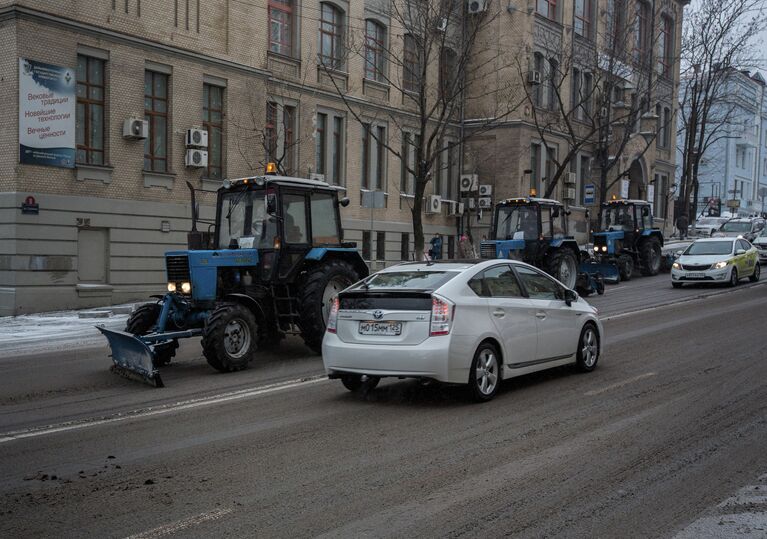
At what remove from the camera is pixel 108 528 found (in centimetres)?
516

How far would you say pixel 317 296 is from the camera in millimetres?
12562

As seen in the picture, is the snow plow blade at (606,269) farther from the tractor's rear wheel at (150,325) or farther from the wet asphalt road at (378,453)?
the tractor's rear wheel at (150,325)

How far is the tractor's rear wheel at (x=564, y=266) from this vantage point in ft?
77.0

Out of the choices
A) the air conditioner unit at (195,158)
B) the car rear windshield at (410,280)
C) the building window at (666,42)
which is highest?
the building window at (666,42)

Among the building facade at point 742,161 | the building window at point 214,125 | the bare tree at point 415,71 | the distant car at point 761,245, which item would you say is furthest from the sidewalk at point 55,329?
the building facade at point 742,161

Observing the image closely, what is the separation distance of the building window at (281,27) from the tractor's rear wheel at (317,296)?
1860 centimetres

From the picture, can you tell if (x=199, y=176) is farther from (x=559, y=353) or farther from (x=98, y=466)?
(x=98, y=466)

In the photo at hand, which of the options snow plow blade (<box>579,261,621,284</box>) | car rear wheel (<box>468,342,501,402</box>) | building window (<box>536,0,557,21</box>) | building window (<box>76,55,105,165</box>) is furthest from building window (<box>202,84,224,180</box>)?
building window (<box>536,0,557,21</box>)

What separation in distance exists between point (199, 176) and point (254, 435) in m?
19.8

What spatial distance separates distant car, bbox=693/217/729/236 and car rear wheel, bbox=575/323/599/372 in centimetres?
4501

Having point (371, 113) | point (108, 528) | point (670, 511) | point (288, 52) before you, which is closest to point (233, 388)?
point (108, 528)

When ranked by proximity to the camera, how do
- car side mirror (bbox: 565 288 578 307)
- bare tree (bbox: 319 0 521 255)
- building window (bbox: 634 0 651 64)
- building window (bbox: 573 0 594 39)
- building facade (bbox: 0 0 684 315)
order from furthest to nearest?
building window (bbox: 634 0 651 64), building window (bbox: 573 0 594 39), bare tree (bbox: 319 0 521 255), building facade (bbox: 0 0 684 315), car side mirror (bbox: 565 288 578 307)

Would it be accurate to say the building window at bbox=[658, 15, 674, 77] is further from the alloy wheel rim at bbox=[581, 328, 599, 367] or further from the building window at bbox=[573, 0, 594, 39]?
the alloy wheel rim at bbox=[581, 328, 599, 367]

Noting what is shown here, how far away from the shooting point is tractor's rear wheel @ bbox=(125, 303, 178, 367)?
11.9 meters
